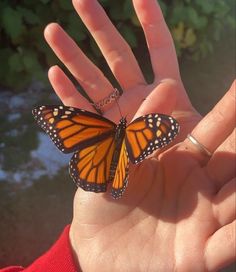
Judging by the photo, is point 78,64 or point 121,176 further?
point 78,64

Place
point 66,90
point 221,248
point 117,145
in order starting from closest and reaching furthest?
point 221,248 < point 117,145 < point 66,90

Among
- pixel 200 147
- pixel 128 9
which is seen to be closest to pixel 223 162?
pixel 200 147

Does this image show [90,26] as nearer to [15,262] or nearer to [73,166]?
[73,166]

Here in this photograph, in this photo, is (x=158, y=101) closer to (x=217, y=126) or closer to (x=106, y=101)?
(x=217, y=126)

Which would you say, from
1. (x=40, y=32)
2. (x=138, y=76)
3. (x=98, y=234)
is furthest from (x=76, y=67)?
(x=40, y=32)

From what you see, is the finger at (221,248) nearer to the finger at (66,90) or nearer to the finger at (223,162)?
the finger at (223,162)

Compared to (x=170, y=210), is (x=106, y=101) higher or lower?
higher
